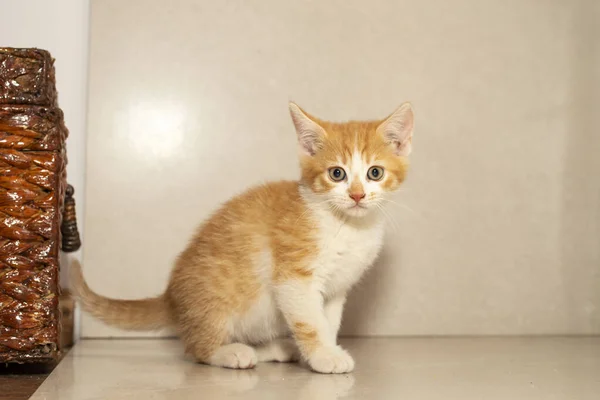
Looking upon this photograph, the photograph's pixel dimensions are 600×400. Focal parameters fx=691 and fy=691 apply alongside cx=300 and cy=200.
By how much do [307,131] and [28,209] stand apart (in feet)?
2.44

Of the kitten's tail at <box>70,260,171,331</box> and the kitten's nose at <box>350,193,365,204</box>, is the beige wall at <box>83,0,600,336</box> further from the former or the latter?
the kitten's nose at <box>350,193,365,204</box>

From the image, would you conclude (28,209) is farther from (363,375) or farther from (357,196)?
(363,375)

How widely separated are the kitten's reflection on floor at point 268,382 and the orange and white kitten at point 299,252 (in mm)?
42

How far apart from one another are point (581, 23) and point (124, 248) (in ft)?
6.25

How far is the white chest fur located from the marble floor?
244mm

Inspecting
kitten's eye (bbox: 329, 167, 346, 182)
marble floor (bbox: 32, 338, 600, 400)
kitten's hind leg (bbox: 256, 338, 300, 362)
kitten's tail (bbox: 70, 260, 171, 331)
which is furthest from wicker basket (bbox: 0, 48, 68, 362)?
kitten's eye (bbox: 329, 167, 346, 182)

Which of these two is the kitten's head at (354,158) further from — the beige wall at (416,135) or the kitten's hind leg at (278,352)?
the beige wall at (416,135)

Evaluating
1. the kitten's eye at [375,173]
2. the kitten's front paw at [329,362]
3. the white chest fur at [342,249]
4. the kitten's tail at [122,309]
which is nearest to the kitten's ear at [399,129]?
the kitten's eye at [375,173]

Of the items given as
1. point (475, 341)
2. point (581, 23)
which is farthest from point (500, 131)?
point (475, 341)

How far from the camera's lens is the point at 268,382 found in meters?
1.66

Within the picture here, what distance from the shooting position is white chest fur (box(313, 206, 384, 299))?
5.98 feet

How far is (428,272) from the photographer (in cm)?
253

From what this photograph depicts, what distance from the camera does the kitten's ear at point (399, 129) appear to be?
1.86 meters

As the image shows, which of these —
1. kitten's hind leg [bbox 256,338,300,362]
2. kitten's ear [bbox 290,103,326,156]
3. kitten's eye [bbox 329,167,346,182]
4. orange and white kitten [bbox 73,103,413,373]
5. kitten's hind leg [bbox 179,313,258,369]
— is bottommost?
kitten's hind leg [bbox 256,338,300,362]
